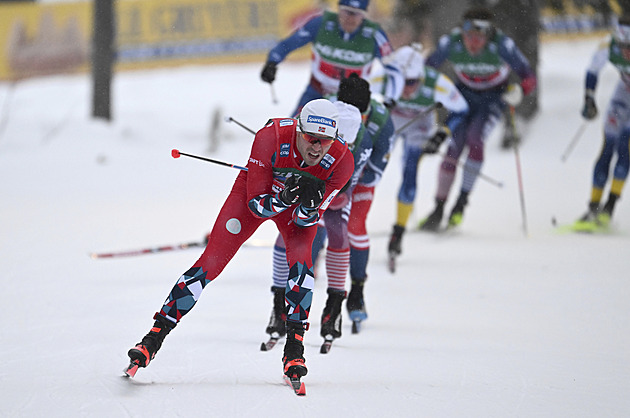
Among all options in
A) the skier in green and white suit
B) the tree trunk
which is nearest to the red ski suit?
the skier in green and white suit

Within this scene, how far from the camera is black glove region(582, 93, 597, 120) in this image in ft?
28.2

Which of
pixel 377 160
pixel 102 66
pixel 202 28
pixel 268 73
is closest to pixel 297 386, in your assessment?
pixel 377 160

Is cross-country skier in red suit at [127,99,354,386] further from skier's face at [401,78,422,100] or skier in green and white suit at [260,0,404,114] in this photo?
skier's face at [401,78,422,100]

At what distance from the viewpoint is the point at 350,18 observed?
7059 millimetres

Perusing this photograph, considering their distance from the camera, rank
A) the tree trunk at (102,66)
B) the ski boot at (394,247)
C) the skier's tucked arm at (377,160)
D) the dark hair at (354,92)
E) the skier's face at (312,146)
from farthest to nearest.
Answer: the tree trunk at (102,66) < the ski boot at (394,247) < the skier's tucked arm at (377,160) < the dark hair at (354,92) < the skier's face at (312,146)

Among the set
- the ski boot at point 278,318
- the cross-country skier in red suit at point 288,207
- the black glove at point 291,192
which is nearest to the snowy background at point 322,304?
the ski boot at point 278,318

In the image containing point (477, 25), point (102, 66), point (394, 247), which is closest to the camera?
point (394, 247)

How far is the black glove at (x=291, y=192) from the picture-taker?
378 centimetres

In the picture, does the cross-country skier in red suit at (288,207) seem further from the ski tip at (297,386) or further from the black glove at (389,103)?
the black glove at (389,103)

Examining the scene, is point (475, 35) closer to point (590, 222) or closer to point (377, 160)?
point (590, 222)

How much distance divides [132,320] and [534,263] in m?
3.91

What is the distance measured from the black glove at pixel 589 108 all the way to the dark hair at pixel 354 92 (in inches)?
167

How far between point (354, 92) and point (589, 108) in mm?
4398

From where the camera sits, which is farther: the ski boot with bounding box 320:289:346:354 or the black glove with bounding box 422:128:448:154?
the black glove with bounding box 422:128:448:154
